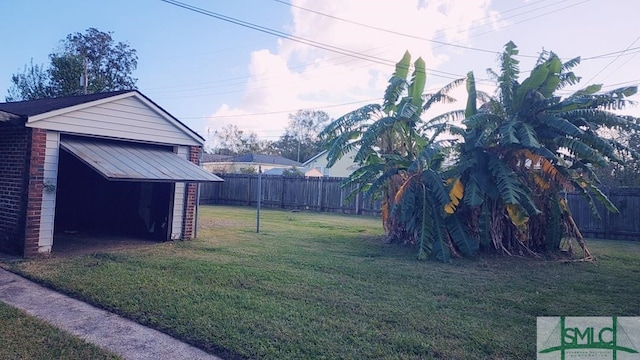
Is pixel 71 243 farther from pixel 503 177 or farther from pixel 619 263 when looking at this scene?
pixel 619 263

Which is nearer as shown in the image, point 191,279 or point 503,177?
point 191,279

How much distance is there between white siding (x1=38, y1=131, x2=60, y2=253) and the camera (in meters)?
8.08

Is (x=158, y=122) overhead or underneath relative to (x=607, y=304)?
overhead

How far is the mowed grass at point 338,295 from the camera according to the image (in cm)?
432

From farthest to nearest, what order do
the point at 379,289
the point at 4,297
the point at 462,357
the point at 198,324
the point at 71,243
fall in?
1. the point at 71,243
2. the point at 379,289
3. the point at 4,297
4. the point at 198,324
5. the point at 462,357

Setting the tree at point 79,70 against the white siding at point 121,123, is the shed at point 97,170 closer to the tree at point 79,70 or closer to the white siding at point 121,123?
the white siding at point 121,123

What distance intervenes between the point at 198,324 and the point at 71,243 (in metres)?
6.72

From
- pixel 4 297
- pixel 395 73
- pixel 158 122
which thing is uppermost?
pixel 395 73

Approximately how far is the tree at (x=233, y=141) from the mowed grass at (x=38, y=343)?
165ft

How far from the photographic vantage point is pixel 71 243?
9.85 meters

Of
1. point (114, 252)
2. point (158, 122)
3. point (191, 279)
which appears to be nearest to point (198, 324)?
point (191, 279)

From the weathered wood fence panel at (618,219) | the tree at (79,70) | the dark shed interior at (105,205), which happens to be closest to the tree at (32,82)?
the tree at (79,70)

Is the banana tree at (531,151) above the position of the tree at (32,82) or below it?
below

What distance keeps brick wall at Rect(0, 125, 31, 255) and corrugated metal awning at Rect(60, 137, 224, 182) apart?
681 millimetres
